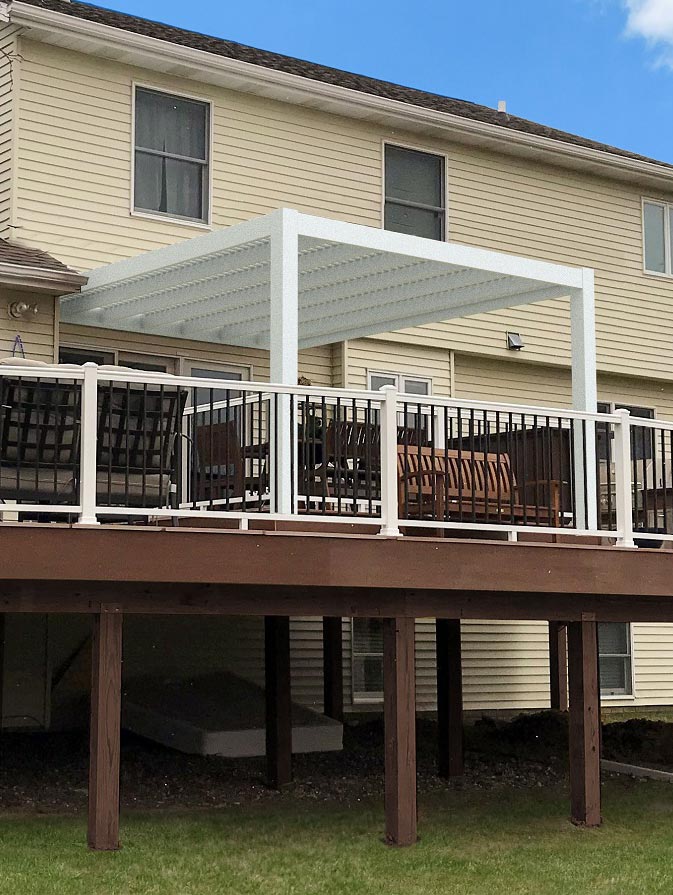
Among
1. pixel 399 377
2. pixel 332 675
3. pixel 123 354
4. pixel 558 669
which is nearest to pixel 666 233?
pixel 399 377

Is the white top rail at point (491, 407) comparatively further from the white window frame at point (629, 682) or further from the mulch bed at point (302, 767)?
the white window frame at point (629, 682)

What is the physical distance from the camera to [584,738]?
415 inches

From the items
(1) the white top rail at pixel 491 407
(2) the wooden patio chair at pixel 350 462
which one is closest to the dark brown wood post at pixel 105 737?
(2) the wooden patio chair at pixel 350 462

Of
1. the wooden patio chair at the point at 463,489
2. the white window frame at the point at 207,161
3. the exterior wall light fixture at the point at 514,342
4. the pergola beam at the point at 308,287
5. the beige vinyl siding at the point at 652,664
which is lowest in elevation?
the beige vinyl siding at the point at 652,664

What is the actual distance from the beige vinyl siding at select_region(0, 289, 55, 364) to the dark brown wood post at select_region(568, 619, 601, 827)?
234 inches

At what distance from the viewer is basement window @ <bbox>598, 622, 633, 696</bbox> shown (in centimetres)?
1823

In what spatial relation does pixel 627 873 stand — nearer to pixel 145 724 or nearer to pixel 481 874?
pixel 481 874

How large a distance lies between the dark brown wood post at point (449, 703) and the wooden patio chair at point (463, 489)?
2.43 meters

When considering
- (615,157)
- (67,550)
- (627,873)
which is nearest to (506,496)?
(627,873)

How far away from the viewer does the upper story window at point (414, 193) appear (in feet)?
53.5

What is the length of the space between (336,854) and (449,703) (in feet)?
13.4

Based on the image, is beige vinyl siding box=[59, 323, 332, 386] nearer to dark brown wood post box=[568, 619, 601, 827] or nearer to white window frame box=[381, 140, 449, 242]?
white window frame box=[381, 140, 449, 242]

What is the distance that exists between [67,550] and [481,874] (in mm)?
3623

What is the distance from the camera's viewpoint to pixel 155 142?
14.5 m
